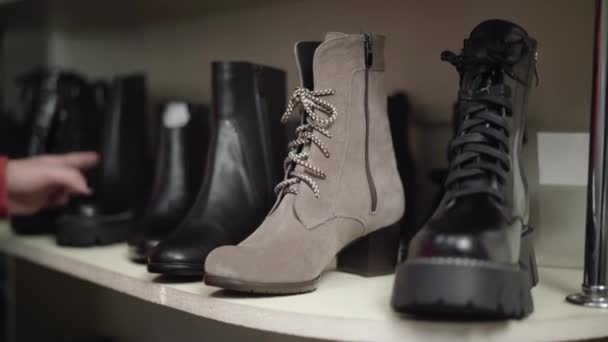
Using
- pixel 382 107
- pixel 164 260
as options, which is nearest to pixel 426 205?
pixel 382 107

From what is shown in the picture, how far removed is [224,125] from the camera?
0.69 meters

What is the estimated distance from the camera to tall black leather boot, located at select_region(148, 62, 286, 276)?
2.19ft

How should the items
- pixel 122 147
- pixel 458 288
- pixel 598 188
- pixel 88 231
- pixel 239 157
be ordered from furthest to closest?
pixel 122 147
pixel 88 231
pixel 239 157
pixel 598 188
pixel 458 288

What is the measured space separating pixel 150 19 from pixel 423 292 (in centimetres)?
84

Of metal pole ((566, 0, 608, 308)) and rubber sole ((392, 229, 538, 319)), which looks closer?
rubber sole ((392, 229, 538, 319))

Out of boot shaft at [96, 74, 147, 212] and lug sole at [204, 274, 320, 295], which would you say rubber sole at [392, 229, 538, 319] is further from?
boot shaft at [96, 74, 147, 212]

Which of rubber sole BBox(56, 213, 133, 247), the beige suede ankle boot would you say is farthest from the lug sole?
rubber sole BBox(56, 213, 133, 247)

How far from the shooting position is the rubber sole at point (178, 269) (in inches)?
23.8

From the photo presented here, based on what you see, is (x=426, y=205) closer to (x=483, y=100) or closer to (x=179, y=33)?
(x=483, y=100)

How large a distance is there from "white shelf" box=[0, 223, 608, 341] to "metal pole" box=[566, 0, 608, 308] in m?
0.03

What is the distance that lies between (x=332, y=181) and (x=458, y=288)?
19cm

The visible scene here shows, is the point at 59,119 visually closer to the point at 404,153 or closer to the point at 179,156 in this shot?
the point at 179,156

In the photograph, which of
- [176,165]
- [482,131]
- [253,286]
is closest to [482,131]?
[482,131]

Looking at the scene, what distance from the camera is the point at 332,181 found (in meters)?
0.60
